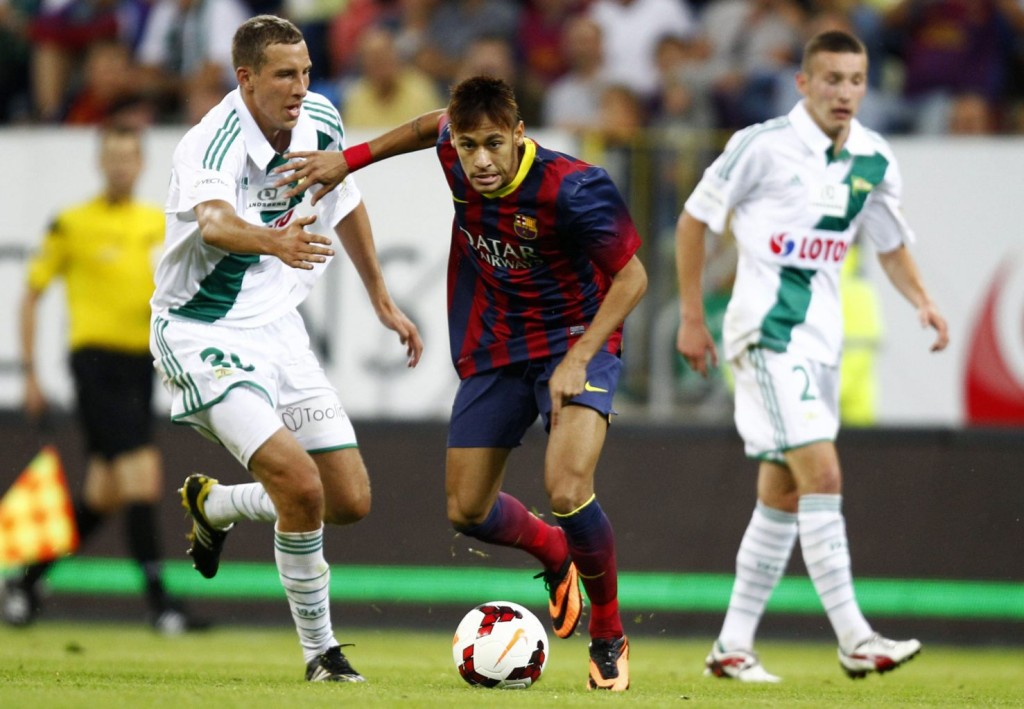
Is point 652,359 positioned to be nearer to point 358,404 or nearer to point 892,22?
point 358,404

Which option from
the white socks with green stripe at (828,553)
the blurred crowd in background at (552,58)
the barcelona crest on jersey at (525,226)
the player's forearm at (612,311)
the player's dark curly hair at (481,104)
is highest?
the blurred crowd in background at (552,58)

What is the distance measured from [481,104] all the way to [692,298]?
1.82 metres

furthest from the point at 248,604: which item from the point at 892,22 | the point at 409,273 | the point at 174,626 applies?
the point at 892,22

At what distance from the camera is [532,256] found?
671cm

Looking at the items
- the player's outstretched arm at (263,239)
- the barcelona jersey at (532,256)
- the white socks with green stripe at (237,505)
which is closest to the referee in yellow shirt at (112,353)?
the white socks with green stripe at (237,505)

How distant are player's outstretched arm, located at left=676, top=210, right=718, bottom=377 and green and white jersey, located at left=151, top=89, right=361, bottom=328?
5.27ft

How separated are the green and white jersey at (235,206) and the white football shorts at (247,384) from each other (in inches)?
3.2

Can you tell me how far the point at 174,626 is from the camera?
995 cm

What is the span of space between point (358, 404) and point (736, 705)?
5445 millimetres

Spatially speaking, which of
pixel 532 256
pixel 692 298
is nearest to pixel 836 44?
pixel 692 298

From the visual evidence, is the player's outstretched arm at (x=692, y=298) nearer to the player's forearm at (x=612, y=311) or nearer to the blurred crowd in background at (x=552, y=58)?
the player's forearm at (x=612, y=311)

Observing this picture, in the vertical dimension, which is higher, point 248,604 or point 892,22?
point 892,22

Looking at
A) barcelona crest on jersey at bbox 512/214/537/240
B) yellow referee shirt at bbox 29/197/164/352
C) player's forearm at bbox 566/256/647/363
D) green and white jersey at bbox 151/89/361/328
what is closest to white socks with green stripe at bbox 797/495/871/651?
player's forearm at bbox 566/256/647/363

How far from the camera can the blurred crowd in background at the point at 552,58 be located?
12.0m
